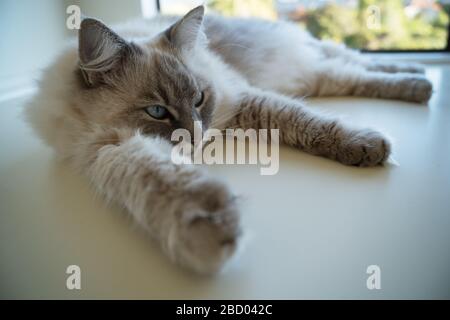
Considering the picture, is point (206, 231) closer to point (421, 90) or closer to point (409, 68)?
point (421, 90)

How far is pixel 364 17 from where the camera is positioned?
2.44 meters

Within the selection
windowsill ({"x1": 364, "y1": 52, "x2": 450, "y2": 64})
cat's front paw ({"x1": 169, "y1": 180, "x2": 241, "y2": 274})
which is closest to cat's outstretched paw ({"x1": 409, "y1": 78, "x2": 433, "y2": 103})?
windowsill ({"x1": 364, "y1": 52, "x2": 450, "y2": 64})

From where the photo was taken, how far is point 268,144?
1305 millimetres

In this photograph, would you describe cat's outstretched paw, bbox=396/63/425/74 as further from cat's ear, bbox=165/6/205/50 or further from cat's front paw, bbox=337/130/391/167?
cat's ear, bbox=165/6/205/50

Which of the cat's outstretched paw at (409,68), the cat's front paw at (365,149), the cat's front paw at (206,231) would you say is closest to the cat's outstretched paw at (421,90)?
the cat's outstretched paw at (409,68)

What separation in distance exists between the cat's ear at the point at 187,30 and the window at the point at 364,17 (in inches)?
50.0

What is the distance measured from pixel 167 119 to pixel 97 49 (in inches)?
10.9

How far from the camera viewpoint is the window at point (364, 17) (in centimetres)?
239

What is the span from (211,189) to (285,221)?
8.7 inches

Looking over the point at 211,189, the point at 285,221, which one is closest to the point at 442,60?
the point at 285,221

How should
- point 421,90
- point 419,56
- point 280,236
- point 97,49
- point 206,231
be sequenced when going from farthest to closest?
point 419,56 → point 421,90 → point 97,49 → point 280,236 → point 206,231

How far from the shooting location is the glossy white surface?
694 millimetres

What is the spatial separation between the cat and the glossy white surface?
2.1 inches

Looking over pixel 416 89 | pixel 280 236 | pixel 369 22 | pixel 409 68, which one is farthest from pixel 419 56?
pixel 280 236
